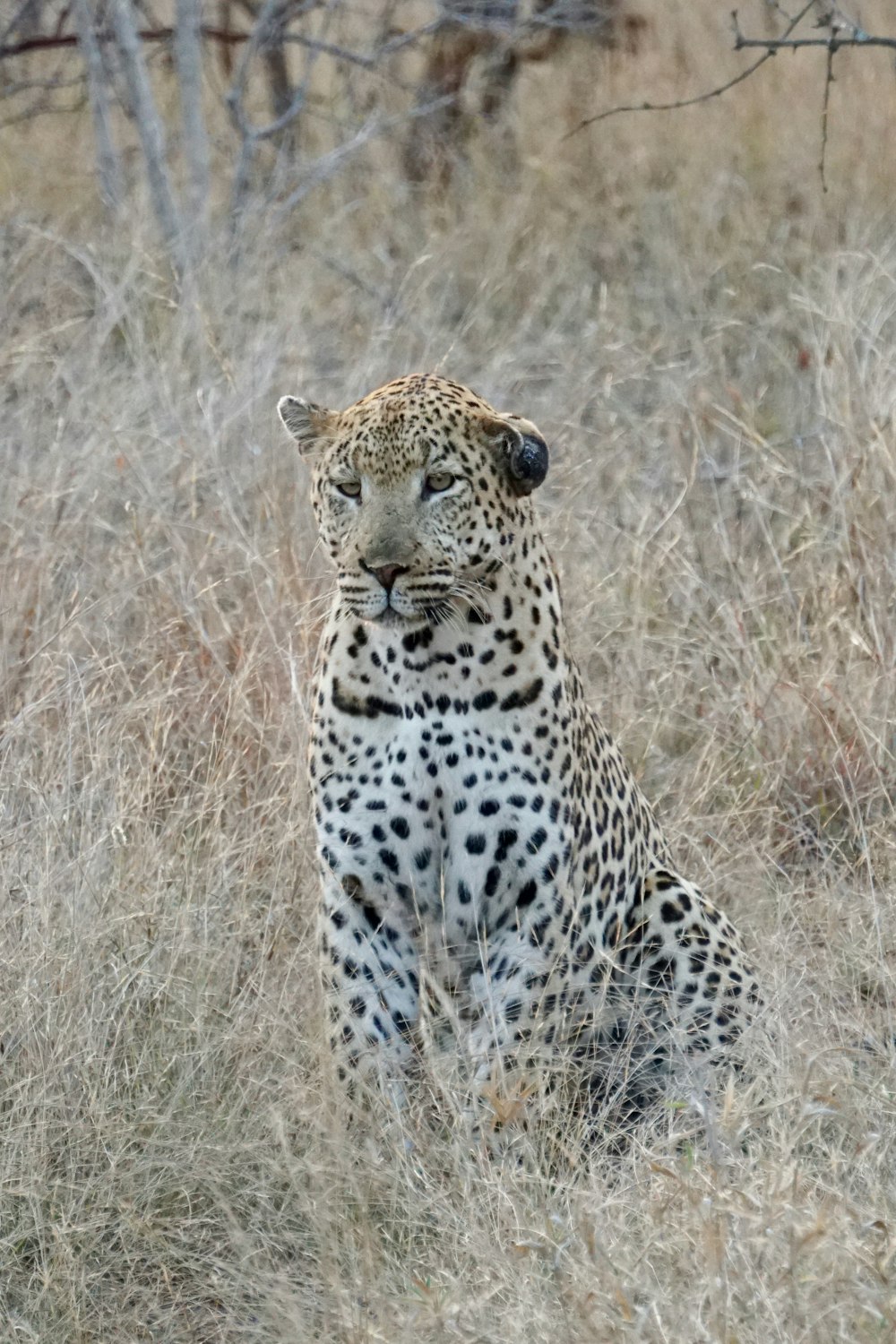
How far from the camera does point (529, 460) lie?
3705mm

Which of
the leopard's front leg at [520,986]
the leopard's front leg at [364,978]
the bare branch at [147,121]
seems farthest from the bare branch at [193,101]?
the leopard's front leg at [520,986]

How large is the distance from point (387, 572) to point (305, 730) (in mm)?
1279

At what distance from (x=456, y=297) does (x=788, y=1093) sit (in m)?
5.69

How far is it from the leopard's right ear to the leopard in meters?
0.07

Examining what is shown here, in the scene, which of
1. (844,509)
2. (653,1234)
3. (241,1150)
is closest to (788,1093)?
(653,1234)

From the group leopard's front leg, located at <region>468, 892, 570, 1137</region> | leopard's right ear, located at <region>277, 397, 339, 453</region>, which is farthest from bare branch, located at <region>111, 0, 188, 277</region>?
leopard's front leg, located at <region>468, 892, 570, 1137</region>

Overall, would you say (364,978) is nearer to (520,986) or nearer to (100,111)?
(520,986)

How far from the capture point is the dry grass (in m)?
3.05

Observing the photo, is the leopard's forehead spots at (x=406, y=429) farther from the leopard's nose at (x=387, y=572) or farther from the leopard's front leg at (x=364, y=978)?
the leopard's front leg at (x=364, y=978)

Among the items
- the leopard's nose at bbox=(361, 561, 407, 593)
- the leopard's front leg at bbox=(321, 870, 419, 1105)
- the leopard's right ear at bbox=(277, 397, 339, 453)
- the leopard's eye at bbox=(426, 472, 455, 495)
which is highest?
the leopard's right ear at bbox=(277, 397, 339, 453)

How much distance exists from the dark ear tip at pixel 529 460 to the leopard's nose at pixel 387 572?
313mm

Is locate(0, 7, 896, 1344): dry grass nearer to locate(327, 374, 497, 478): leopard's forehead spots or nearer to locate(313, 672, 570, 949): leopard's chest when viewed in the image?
locate(313, 672, 570, 949): leopard's chest

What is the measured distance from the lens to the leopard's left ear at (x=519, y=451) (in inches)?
146

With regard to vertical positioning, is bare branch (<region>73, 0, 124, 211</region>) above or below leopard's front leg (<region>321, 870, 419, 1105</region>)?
above
